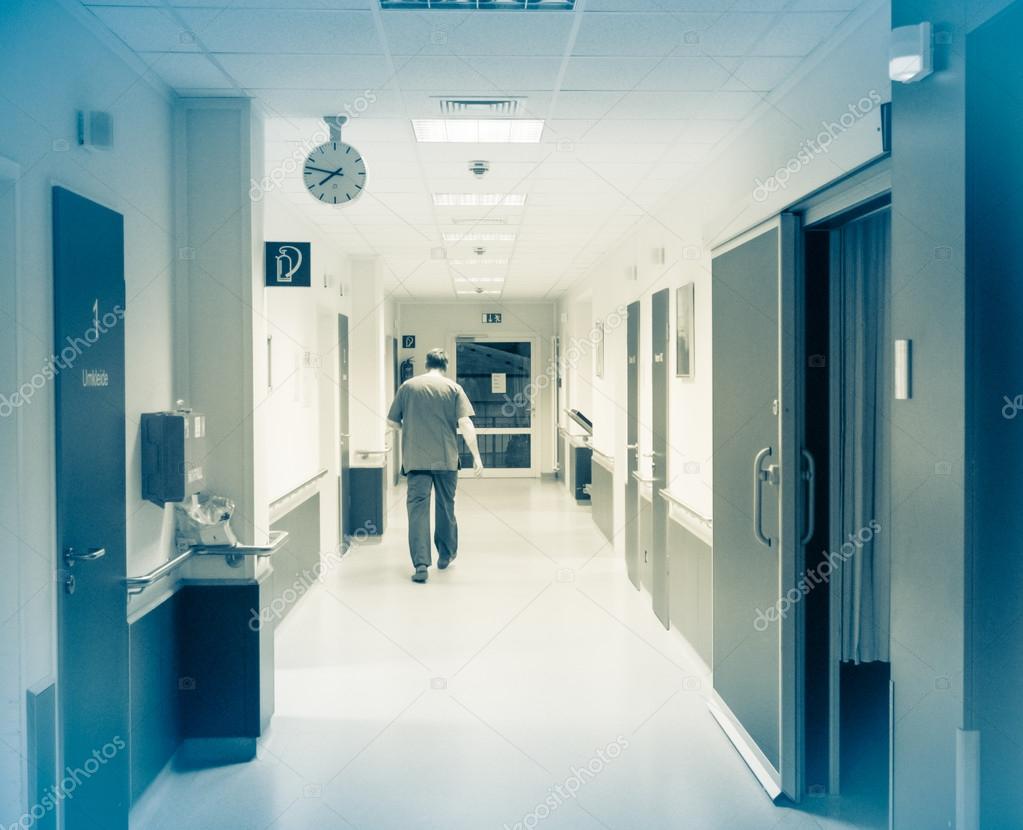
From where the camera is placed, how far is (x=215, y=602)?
3.27 meters

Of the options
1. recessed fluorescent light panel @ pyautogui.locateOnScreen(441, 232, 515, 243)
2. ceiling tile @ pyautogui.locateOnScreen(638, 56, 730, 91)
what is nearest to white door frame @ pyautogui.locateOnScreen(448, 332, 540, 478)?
recessed fluorescent light panel @ pyautogui.locateOnScreen(441, 232, 515, 243)

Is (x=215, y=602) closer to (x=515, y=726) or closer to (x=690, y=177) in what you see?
(x=515, y=726)

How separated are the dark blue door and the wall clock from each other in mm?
935

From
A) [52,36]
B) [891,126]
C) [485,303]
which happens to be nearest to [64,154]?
[52,36]

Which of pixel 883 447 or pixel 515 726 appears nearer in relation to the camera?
pixel 883 447

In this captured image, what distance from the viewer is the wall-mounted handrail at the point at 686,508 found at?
13.1ft

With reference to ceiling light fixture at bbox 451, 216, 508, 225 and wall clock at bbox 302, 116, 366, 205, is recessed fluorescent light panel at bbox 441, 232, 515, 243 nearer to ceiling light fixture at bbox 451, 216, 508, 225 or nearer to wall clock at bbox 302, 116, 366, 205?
ceiling light fixture at bbox 451, 216, 508, 225

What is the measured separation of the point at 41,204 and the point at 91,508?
871 mm

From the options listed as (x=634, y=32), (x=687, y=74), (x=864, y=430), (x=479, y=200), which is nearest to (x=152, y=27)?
(x=634, y=32)

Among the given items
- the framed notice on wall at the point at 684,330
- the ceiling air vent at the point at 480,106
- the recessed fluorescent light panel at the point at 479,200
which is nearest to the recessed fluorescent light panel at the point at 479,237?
the recessed fluorescent light panel at the point at 479,200

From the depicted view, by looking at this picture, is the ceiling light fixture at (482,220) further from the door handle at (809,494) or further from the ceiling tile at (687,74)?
the door handle at (809,494)

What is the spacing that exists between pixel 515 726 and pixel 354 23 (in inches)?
108

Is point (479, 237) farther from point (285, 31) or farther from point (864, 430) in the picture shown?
point (864, 430)

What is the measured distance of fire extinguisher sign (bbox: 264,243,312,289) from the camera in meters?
3.54
